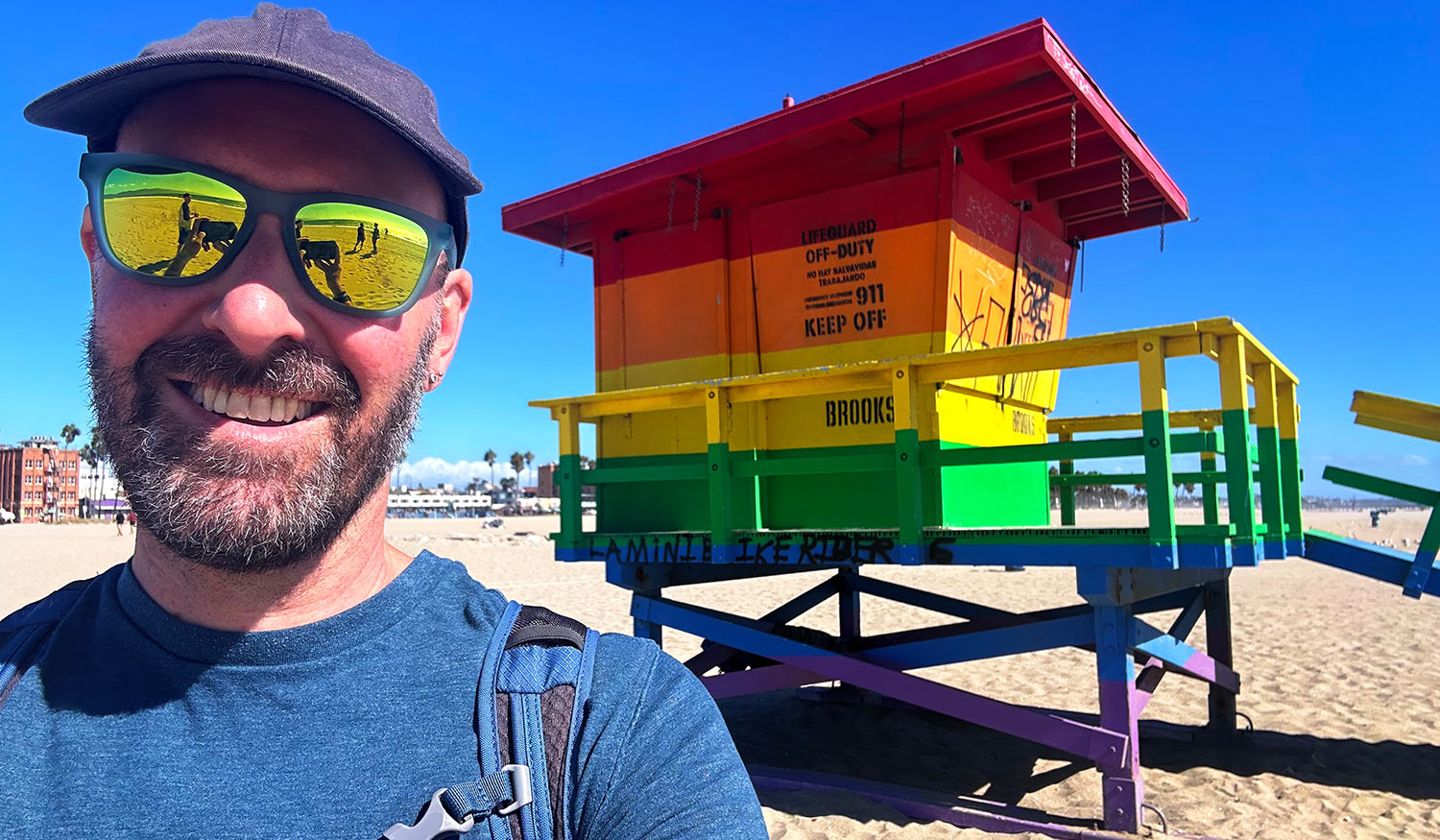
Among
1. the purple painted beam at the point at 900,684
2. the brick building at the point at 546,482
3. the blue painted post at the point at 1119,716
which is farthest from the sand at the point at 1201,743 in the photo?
the brick building at the point at 546,482

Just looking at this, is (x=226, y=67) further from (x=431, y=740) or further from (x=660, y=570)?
(x=660, y=570)

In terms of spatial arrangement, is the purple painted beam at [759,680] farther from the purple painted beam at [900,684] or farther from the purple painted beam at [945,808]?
the purple painted beam at [945,808]

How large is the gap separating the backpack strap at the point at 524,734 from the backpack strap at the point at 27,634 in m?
0.62

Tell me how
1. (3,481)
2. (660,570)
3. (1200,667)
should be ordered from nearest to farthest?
1. (1200,667)
2. (660,570)
3. (3,481)

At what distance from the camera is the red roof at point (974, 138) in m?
4.62

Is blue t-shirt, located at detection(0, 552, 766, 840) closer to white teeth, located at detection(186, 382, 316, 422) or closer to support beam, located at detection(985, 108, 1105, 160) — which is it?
white teeth, located at detection(186, 382, 316, 422)

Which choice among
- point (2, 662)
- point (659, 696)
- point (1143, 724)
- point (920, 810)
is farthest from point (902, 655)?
point (2, 662)

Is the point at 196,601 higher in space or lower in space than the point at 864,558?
higher

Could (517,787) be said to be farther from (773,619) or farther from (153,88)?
(773,619)

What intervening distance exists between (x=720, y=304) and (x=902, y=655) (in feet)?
8.55

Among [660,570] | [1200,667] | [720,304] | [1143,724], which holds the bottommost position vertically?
[1143,724]

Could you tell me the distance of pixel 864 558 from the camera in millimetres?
4898

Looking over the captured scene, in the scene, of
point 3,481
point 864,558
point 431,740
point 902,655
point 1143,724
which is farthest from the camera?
point 3,481

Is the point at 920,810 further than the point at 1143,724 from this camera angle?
No
